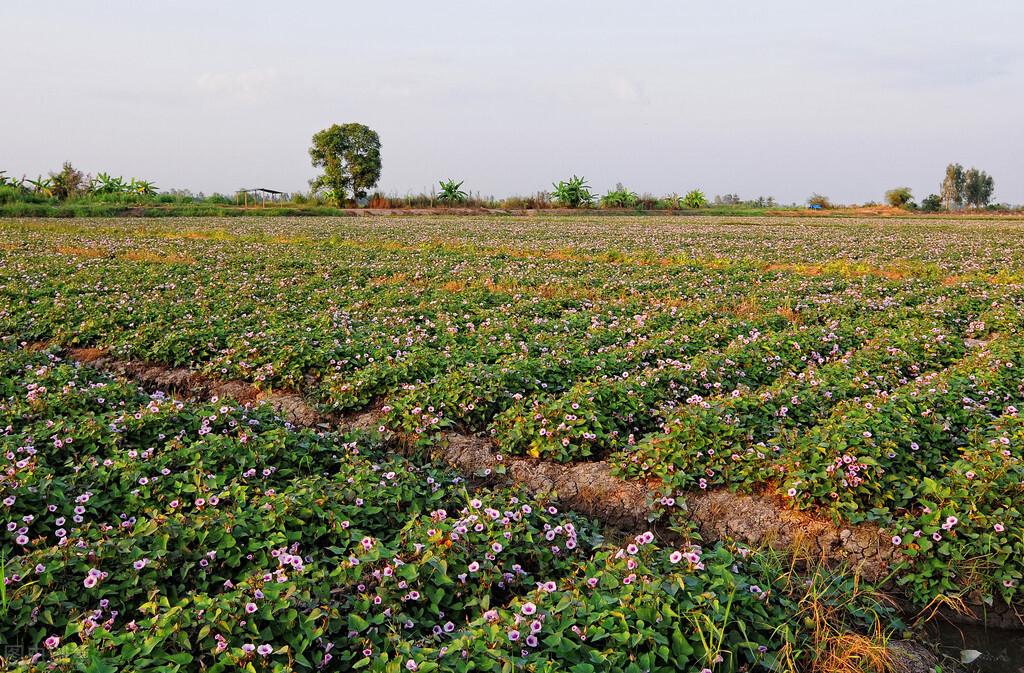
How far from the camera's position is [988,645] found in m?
3.70

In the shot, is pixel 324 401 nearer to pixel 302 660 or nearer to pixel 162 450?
pixel 162 450

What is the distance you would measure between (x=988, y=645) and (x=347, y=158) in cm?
7589

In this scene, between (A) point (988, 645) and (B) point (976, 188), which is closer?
(A) point (988, 645)

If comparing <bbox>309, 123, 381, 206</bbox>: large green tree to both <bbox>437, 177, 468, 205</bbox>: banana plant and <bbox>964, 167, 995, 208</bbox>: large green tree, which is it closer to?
<bbox>437, 177, 468, 205</bbox>: banana plant

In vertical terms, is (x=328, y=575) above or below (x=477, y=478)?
above

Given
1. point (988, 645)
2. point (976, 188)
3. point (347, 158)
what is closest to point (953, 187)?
Answer: point (976, 188)

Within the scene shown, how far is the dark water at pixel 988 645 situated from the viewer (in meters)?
3.55

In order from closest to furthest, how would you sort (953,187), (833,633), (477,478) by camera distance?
(833,633)
(477,478)
(953,187)

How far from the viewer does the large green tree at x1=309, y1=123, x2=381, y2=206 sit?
72.9m

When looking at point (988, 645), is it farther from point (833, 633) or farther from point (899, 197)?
point (899, 197)

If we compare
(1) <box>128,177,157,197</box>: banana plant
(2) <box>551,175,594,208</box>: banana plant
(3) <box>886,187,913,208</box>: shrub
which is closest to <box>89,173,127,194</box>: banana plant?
(1) <box>128,177,157,197</box>: banana plant

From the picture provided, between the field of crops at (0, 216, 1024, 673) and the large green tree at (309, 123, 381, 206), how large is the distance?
65.6 meters

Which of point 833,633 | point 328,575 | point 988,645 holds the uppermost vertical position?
point 328,575

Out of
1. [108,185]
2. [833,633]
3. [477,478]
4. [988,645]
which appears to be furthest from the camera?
[108,185]
